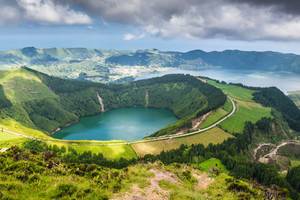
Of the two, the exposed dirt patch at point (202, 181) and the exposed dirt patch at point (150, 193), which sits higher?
the exposed dirt patch at point (150, 193)

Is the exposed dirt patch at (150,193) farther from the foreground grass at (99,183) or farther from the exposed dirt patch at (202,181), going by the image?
the exposed dirt patch at (202,181)

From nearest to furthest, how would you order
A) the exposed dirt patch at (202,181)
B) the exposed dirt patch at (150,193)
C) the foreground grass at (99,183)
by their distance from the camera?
the foreground grass at (99,183) → the exposed dirt patch at (150,193) → the exposed dirt patch at (202,181)

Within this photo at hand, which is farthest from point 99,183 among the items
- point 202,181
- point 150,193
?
point 202,181

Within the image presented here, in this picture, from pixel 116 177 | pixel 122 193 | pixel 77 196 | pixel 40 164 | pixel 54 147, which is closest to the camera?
pixel 77 196

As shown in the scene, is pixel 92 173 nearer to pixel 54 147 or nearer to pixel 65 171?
pixel 65 171

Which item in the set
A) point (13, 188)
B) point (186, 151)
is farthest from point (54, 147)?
point (13, 188)

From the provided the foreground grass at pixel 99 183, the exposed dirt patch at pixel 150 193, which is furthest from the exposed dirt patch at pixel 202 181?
the exposed dirt patch at pixel 150 193

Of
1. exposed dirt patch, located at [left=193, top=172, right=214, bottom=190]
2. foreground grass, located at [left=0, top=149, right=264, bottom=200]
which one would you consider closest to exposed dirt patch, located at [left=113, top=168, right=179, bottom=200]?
foreground grass, located at [left=0, top=149, right=264, bottom=200]

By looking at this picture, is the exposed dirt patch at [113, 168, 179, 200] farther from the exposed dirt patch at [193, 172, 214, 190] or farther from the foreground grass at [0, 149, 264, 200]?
the exposed dirt patch at [193, 172, 214, 190]
